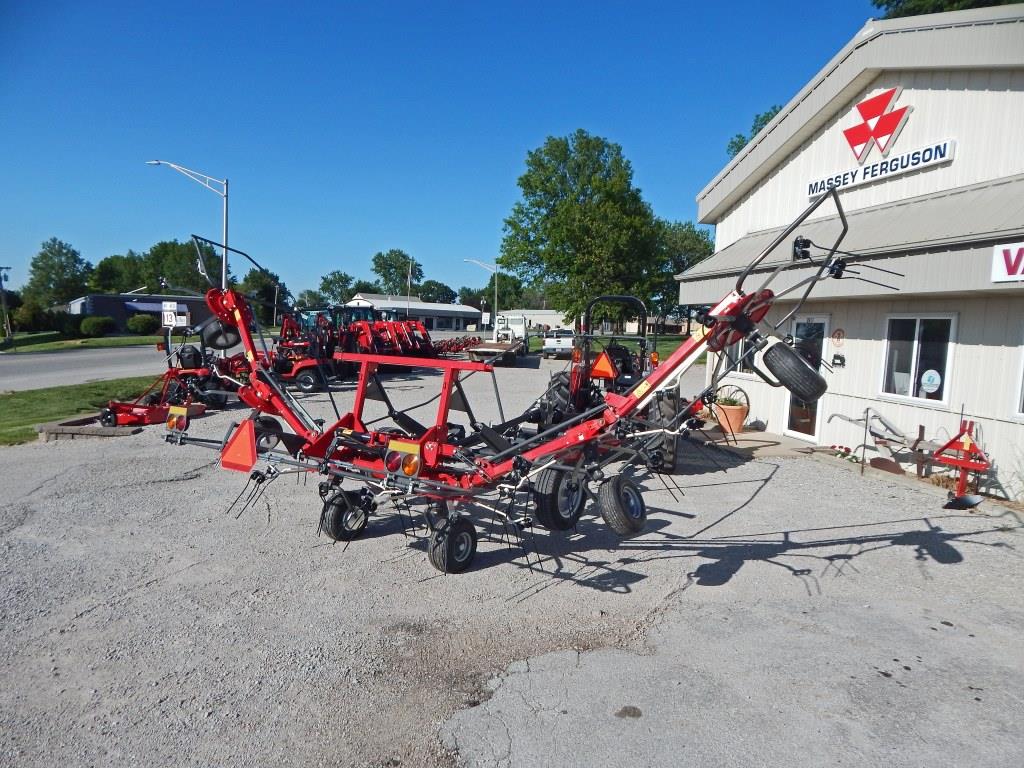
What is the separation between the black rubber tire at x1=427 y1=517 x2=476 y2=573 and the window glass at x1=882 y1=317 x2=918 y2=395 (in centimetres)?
707

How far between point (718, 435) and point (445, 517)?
24.8 feet

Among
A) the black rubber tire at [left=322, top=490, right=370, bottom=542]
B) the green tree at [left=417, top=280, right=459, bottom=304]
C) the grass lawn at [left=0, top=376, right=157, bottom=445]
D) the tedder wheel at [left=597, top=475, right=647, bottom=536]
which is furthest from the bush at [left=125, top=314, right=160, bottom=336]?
the green tree at [left=417, top=280, right=459, bottom=304]

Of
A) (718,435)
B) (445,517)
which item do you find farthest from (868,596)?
(718,435)

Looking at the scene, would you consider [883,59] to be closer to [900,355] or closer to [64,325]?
[900,355]

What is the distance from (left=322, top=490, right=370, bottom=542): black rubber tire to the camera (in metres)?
5.69

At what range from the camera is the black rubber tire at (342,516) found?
5.69 meters

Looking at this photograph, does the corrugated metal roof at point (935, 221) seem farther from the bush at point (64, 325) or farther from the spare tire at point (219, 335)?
the bush at point (64, 325)

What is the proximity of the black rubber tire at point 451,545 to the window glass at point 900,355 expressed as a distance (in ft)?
23.2

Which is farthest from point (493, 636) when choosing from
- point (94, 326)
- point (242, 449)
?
point (94, 326)

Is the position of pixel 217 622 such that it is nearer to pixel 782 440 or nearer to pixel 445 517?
pixel 445 517

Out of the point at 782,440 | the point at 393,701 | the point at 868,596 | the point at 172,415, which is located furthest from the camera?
the point at 782,440

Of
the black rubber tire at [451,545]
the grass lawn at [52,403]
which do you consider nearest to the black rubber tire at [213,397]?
the grass lawn at [52,403]

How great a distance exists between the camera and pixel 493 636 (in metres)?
4.20

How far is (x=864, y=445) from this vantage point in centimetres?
930
